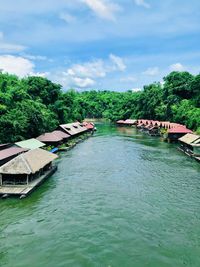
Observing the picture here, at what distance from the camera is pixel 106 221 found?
18531mm

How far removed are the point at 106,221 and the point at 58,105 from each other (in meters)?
47.7

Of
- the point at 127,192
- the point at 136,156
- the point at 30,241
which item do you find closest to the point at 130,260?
the point at 30,241

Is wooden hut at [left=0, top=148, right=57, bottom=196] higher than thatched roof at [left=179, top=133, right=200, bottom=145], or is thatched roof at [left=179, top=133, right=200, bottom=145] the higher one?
thatched roof at [left=179, top=133, right=200, bottom=145]

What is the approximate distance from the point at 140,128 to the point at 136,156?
47786 mm

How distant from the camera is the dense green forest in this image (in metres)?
39.7

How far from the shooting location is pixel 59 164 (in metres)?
34.8

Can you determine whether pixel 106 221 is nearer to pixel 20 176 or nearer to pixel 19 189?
pixel 19 189

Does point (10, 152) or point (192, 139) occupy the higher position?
point (192, 139)

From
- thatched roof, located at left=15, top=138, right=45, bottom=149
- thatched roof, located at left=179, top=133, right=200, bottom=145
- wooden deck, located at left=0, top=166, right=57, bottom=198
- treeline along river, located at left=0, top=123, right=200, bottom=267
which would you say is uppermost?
thatched roof, located at left=179, top=133, right=200, bottom=145

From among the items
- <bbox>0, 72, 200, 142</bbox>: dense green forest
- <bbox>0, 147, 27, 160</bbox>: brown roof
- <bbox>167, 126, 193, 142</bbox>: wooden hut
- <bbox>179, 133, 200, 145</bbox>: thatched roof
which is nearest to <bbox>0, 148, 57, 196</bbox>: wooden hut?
<bbox>0, 147, 27, 160</bbox>: brown roof

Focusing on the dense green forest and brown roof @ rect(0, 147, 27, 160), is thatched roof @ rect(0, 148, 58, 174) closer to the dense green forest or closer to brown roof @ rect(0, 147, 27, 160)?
brown roof @ rect(0, 147, 27, 160)

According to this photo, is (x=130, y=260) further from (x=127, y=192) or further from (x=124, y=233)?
(x=127, y=192)

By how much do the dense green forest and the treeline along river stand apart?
13.0 m

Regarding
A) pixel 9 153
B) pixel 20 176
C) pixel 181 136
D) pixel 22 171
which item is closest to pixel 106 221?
pixel 22 171
